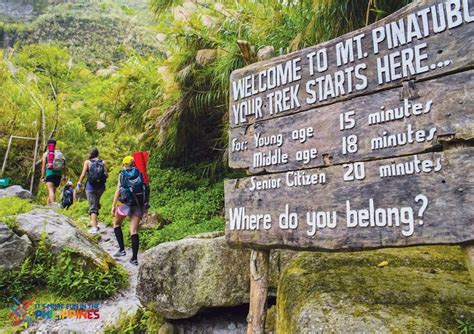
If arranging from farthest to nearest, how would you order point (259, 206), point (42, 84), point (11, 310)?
point (42, 84) < point (11, 310) < point (259, 206)

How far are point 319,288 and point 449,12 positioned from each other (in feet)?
5.59

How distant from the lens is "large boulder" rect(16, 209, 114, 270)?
184 inches

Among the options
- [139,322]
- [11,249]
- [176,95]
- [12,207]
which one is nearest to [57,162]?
[12,207]

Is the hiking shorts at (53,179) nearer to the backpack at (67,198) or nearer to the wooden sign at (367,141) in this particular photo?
the backpack at (67,198)

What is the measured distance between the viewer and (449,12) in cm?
174

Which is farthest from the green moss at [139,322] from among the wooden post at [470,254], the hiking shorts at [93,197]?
the hiking shorts at [93,197]

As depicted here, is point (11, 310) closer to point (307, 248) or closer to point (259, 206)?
point (259, 206)

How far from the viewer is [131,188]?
4871 mm

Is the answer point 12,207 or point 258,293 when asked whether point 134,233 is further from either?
point 258,293

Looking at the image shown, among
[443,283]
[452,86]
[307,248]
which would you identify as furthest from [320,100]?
[443,283]

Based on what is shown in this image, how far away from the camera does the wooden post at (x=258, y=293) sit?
2.44 metres

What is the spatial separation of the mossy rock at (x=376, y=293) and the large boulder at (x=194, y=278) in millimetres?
742

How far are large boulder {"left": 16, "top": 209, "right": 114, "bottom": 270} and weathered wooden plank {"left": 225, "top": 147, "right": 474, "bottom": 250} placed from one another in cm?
305

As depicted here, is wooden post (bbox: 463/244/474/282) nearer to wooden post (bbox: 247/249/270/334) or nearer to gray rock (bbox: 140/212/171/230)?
wooden post (bbox: 247/249/270/334)
